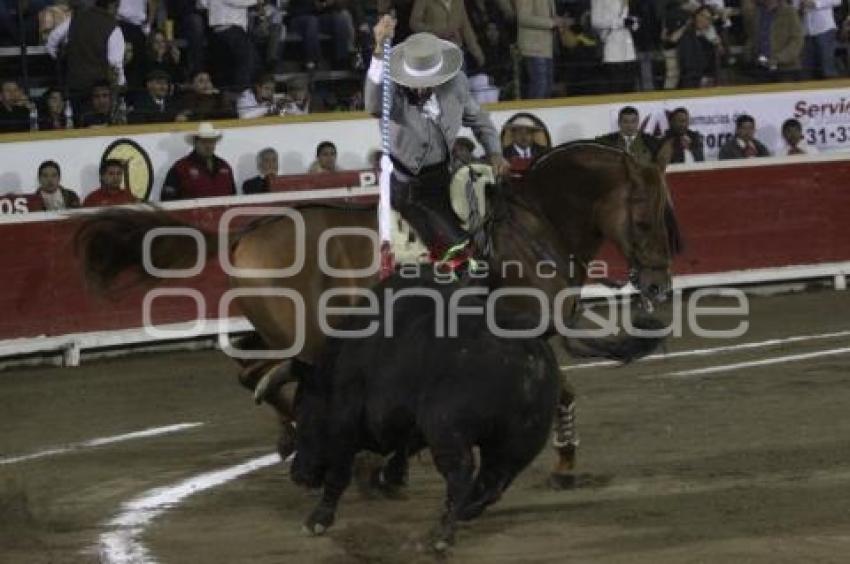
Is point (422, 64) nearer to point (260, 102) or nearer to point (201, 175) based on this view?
point (201, 175)

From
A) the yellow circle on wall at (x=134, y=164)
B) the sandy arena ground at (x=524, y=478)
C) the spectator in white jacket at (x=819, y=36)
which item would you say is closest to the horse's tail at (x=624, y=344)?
the sandy arena ground at (x=524, y=478)

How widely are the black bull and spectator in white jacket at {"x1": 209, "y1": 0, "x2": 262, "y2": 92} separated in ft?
32.5

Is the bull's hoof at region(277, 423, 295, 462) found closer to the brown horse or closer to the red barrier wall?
the brown horse

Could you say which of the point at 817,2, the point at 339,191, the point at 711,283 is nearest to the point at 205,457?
the point at 339,191

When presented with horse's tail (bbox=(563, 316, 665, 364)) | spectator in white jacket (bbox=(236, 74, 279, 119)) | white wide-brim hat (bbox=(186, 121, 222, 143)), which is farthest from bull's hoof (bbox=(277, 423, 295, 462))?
spectator in white jacket (bbox=(236, 74, 279, 119))

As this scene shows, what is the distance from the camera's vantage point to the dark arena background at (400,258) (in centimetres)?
880

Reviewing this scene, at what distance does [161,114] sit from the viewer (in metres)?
17.2

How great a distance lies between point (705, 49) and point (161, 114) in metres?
5.97

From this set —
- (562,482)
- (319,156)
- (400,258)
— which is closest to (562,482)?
(562,482)

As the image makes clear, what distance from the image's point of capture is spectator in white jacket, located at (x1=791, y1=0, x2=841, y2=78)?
20.7m

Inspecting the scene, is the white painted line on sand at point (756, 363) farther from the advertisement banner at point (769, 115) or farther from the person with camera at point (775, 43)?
the person with camera at point (775, 43)

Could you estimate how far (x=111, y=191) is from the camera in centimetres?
1594

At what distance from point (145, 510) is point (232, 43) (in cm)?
899

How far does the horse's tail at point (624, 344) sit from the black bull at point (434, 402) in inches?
7.4
